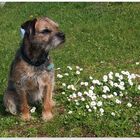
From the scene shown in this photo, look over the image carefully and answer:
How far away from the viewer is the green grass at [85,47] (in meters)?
9.12

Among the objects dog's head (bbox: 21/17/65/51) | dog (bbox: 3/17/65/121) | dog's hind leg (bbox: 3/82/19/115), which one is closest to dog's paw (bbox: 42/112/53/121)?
dog (bbox: 3/17/65/121)

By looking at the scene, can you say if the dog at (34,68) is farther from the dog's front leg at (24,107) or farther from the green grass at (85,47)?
the green grass at (85,47)

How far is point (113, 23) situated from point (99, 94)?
6362 mm

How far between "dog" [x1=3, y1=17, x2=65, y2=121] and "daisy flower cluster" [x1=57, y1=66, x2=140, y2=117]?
20.7 inches

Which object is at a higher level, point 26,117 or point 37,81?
point 37,81

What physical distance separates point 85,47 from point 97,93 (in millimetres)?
4170

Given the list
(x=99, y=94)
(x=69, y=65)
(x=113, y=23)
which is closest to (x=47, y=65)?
(x=99, y=94)

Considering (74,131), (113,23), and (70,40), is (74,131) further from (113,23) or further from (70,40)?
(113,23)

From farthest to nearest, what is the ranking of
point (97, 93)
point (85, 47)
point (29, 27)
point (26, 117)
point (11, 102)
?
point (85, 47)
point (97, 93)
point (11, 102)
point (26, 117)
point (29, 27)

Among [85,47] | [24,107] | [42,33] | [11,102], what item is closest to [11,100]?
[11,102]

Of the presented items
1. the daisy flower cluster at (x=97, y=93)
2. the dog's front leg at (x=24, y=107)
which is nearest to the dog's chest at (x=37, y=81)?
the dog's front leg at (x=24, y=107)

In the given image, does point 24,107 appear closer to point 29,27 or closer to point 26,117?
point 26,117

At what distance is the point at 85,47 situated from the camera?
1434 cm

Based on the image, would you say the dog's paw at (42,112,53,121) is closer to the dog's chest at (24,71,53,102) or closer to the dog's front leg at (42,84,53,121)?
the dog's front leg at (42,84,53,121)
